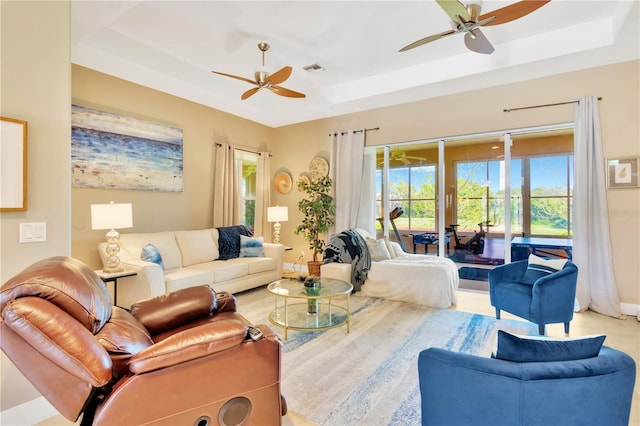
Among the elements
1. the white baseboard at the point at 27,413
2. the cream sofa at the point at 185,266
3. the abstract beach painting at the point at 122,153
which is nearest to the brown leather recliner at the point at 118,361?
the white baseboard at the point at 27,413

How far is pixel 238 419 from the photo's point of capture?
4.68ft

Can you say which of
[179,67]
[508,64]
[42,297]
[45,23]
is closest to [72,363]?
[42,297]

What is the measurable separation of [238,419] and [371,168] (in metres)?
4.68

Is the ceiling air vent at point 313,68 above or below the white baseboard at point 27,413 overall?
above

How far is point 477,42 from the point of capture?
2.78 metres

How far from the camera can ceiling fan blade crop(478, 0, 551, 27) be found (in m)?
2.21

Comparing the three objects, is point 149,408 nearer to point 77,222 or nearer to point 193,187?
point 77,222

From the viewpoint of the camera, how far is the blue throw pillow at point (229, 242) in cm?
474

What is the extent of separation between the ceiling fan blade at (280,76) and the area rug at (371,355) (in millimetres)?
2637

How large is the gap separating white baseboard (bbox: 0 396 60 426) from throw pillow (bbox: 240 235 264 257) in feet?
10.1

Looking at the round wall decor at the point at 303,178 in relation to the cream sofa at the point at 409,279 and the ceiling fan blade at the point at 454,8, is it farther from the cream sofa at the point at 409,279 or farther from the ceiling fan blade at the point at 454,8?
the ceiling fan blade at the point at 454,8

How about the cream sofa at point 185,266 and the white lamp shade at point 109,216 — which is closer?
the white lamp shade at point 109,216

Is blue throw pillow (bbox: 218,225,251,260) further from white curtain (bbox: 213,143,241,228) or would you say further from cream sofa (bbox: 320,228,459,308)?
cream sofa (bbox: 320,228,459,308)

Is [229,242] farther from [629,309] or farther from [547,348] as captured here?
[629,309]
